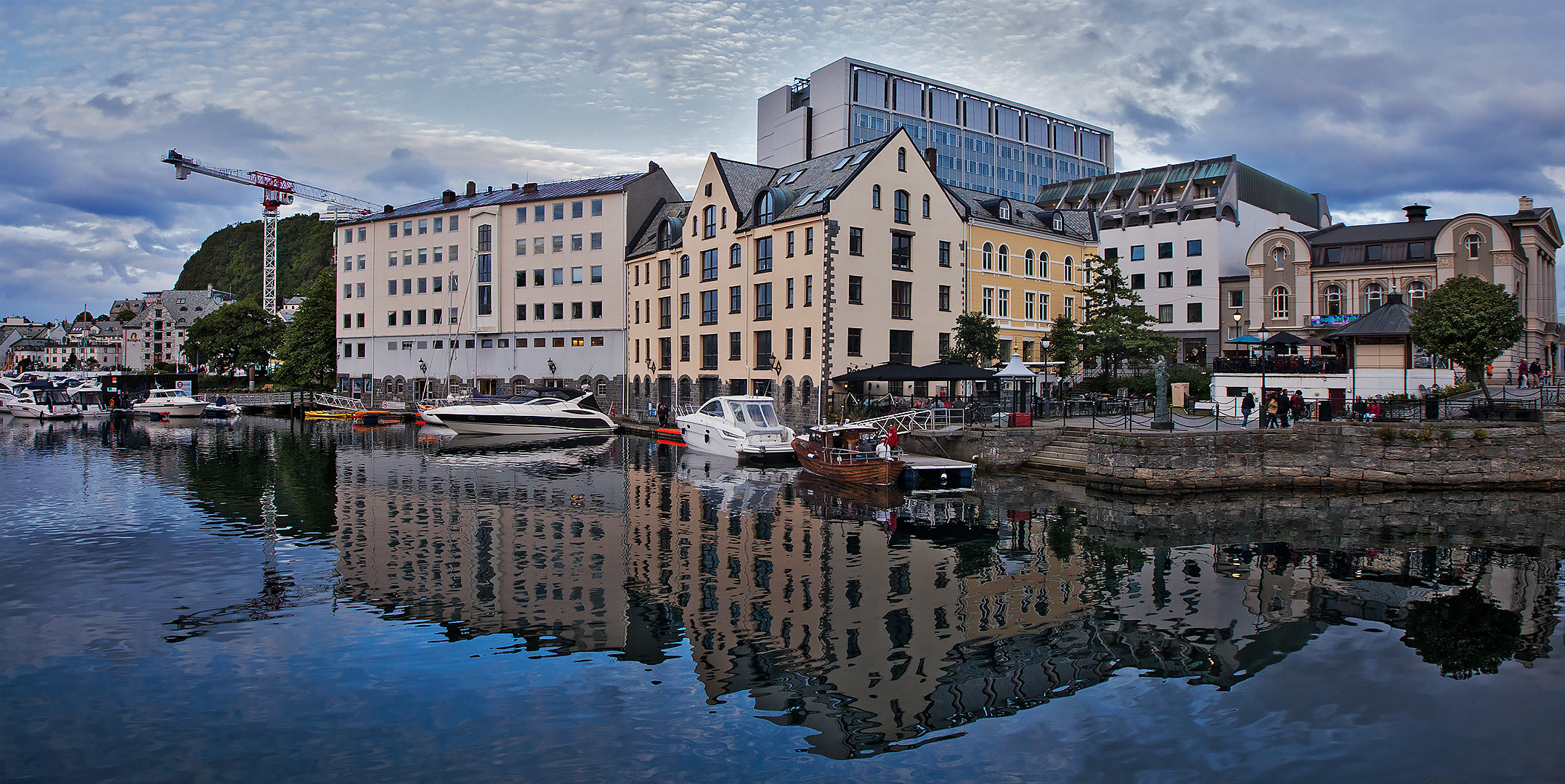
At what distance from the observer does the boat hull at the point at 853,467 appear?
30.3m

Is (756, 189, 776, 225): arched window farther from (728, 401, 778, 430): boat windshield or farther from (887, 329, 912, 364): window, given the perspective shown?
(728, 401, 778, 430): boat windshield

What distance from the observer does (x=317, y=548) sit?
19.8 m

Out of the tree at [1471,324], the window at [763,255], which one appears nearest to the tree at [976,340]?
the window at [763,255]

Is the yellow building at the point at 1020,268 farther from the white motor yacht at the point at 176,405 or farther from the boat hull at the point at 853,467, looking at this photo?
the white motor yacht at the point at 176,405

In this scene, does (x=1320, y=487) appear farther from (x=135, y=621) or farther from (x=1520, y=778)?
(x=135, y=621)

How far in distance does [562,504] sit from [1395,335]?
117 ft

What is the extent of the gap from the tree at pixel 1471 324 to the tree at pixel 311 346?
288ft

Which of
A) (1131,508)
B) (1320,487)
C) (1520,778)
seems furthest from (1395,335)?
(1520,778)

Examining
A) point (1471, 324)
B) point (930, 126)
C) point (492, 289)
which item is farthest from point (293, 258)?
point (1471, 324)

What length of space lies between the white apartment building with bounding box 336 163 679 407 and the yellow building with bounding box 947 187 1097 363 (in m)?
29.1

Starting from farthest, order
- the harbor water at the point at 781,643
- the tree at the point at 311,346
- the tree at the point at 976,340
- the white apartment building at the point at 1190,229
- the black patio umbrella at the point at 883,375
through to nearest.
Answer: the tree at the point at 311,346
the white apartment building at the point at 1190,229
the tree at the point at 976,340
the black patio umbrella at the point at 883,375
the harbor water at the point at 781,643

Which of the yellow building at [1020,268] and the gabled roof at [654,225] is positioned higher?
the gabled roof at [654,225]

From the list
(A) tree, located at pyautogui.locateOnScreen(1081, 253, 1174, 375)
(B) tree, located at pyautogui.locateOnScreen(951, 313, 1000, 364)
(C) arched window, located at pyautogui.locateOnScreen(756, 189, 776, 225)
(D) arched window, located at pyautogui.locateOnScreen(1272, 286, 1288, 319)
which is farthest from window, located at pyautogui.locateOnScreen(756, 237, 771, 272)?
(D) arched window, located at pyautogui.locateOnScreen(1272, 286, 1288, 319)

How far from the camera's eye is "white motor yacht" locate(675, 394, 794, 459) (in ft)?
126
